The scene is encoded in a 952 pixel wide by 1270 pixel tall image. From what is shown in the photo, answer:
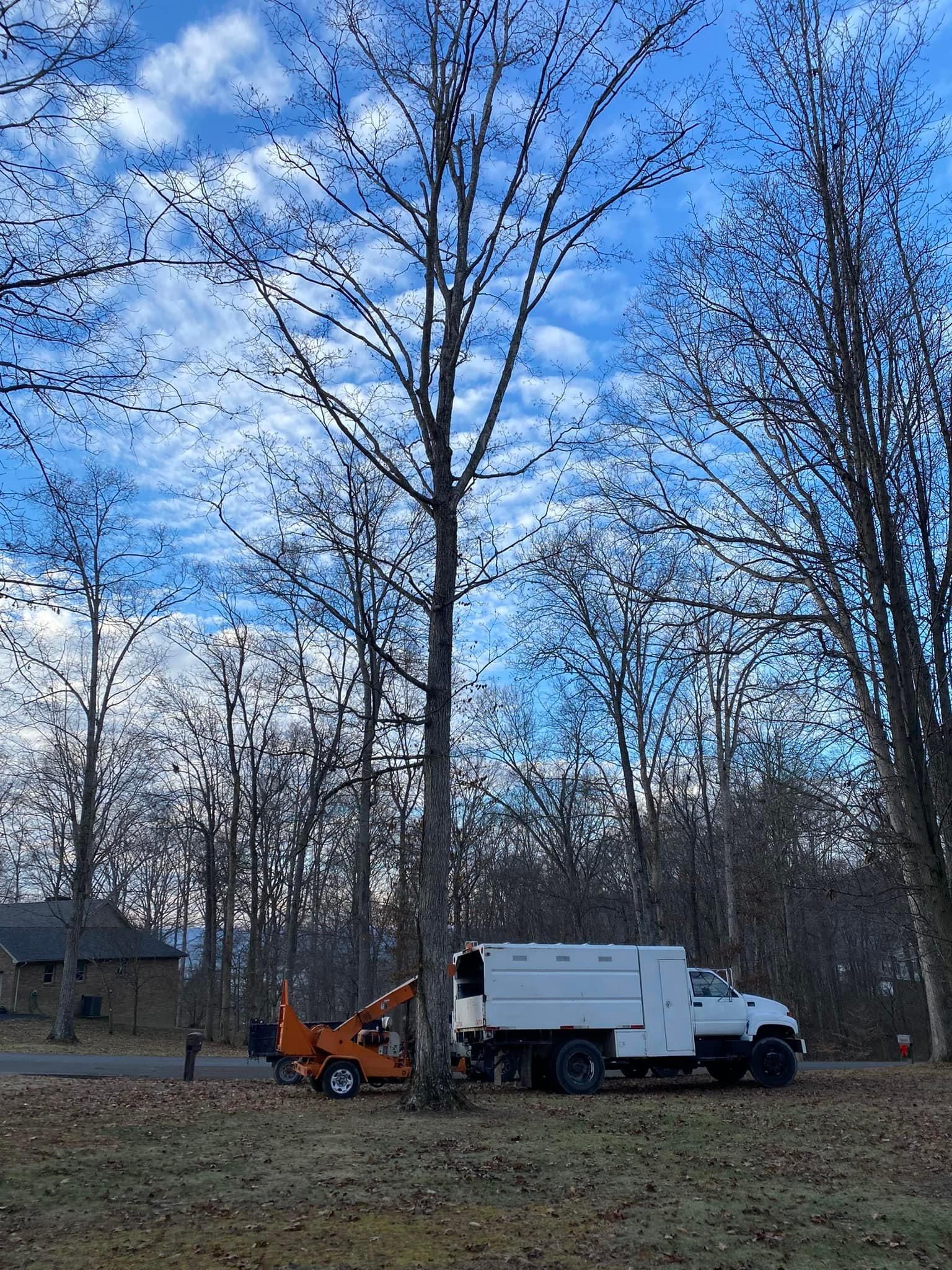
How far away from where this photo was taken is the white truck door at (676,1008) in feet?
51.6

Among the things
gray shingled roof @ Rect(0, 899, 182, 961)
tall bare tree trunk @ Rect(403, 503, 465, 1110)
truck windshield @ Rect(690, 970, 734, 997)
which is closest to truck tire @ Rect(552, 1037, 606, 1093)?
truck windshield @ Rect(690, 970, 734, 997)

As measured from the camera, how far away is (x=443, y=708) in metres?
12.0

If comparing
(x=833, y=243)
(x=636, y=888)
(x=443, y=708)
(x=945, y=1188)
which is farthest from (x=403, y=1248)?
(x=636, y=888)

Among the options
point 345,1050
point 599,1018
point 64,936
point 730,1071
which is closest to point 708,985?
point 730,1071

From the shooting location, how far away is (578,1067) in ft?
49.5

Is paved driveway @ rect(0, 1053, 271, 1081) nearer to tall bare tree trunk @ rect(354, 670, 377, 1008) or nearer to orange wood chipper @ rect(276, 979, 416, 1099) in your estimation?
tall bare tree trunk @ rect(354, 670, 377, 1008)

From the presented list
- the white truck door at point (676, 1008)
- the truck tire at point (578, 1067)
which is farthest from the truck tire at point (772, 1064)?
the truck tire at point (578, 1067)

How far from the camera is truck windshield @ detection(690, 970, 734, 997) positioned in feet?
53.3

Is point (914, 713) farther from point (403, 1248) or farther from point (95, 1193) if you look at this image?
point (95, 1193)

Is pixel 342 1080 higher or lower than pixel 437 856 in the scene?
lower

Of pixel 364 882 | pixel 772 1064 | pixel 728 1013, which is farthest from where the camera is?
pixel 364 882

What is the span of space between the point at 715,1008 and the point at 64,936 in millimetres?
42199

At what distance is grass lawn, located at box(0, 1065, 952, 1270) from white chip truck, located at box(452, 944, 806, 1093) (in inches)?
138

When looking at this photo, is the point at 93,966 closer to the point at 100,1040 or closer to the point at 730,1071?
the point at 100,1040
